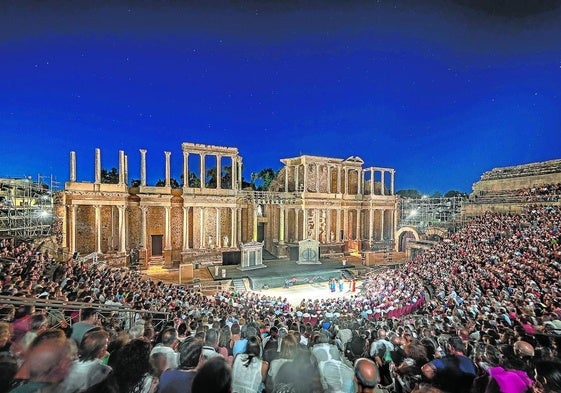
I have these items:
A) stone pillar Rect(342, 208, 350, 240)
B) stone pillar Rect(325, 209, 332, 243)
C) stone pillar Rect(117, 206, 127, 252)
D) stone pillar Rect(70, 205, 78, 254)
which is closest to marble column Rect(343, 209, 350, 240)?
stone pillar Rect(342, 208, 350, 240)

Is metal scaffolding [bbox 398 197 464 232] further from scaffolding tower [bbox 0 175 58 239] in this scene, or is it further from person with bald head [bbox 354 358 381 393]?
scaffolding tower [bbox 0 175 58 239]

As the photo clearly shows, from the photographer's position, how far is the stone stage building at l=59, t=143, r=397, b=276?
2223 centimetres

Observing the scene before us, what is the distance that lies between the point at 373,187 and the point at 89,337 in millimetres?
35794

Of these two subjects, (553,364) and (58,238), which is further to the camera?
(58,238)

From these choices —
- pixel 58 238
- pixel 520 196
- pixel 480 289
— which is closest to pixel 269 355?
pixel 480 289

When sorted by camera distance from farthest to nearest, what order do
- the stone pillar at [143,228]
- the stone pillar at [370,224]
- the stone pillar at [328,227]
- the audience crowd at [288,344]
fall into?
the stone pillar at [370,224], the stone pillar at [328,227], the stone pillar at [143,228], the audience crowd at [288,344]

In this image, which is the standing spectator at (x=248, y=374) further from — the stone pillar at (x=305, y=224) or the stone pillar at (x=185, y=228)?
the stone pillar at (x=305, y=224)

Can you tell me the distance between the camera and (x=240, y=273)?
2105 centimetres

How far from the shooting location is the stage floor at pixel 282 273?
795 inches

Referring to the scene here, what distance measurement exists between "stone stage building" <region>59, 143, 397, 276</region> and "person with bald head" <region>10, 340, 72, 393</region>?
2257cm

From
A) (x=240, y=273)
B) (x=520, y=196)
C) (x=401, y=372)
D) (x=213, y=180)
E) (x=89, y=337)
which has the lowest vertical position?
(x=240, y=273)

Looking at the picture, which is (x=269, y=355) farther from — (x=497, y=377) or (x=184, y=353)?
(x=497, y=377)

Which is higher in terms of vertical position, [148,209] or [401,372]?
[148,209]

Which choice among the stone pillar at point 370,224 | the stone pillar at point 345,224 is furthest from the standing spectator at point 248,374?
the stone pillar at point 370,224
